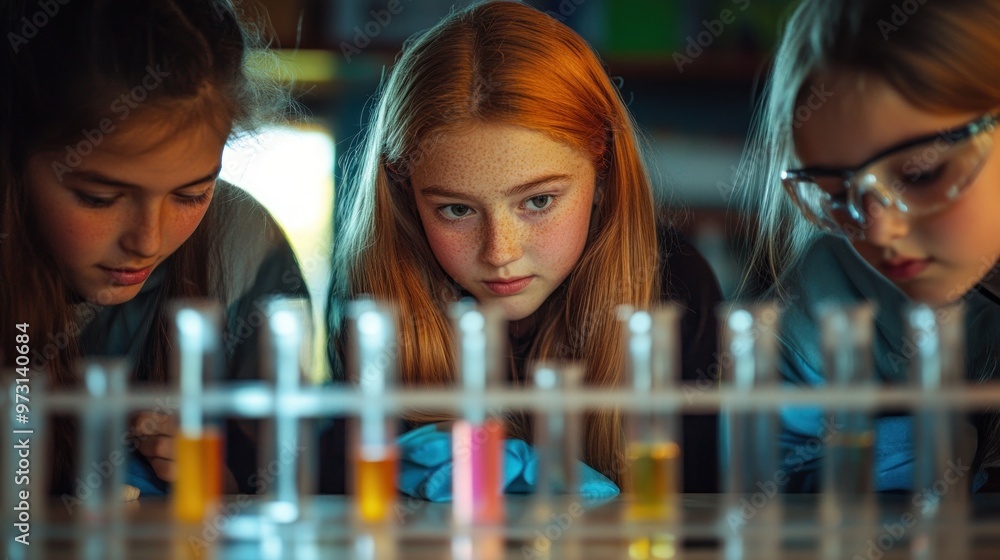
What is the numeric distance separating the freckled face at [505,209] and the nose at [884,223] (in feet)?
1.46

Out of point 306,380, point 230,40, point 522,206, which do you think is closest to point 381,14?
point 230,40

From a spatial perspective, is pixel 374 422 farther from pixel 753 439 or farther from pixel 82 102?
pixel 82 102

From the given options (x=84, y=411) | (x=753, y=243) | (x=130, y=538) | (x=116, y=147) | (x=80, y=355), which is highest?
(x=116, y=147)

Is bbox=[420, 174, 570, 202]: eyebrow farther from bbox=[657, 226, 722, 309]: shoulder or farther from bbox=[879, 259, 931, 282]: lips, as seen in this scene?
bbox=[879, 259, 931, 282]: lips

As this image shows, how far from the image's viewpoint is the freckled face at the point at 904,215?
1.52 metres

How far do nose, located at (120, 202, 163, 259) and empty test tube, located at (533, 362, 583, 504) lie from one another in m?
0.77

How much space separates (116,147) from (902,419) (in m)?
1.35

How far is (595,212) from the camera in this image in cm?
162

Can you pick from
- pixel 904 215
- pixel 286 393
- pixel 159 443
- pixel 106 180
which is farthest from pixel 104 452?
pixel 904 215

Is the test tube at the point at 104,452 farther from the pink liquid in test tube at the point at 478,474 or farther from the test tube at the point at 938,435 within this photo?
the test tube at the point at 938,435

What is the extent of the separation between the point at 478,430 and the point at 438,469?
18.7 inches

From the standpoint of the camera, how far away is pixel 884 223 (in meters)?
1.56

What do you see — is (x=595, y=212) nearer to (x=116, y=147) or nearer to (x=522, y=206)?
(x=522, y=206)

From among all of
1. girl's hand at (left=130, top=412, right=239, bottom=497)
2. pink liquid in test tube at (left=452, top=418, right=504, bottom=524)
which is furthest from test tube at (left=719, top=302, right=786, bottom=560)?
girl's hand at (left=130, top=412, right=239, bottom=497)
